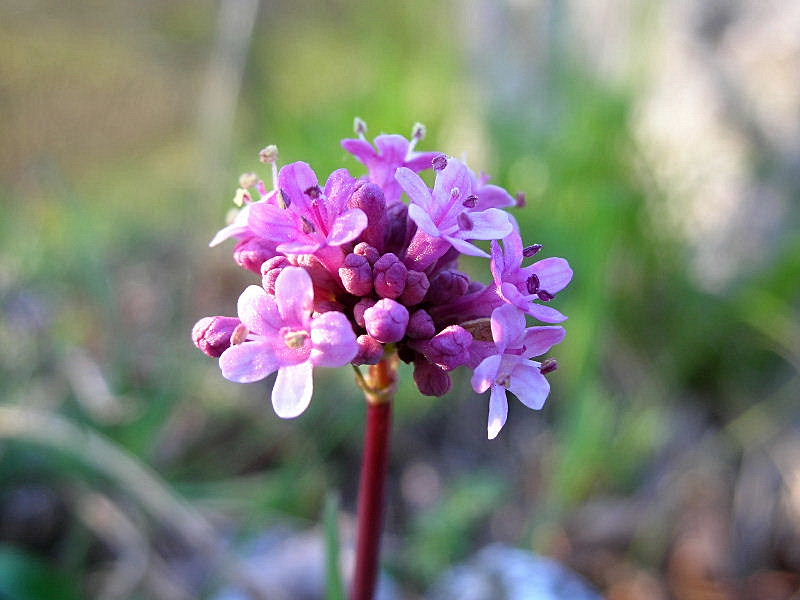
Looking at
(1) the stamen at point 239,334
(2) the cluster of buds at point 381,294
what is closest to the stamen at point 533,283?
(2) the cluster of buds at point 381,294

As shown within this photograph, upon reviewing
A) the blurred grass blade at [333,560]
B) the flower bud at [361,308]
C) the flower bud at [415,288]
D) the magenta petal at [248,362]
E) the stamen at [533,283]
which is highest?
the stamen at [533,283]

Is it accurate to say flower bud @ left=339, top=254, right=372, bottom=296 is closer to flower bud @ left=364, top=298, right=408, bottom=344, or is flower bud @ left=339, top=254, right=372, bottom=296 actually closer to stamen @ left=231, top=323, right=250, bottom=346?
flower bud @ left=364, top=298, right=408, bottom=344

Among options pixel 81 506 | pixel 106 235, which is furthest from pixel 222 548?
pixel 106 235

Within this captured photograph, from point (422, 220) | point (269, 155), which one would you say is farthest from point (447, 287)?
point (269, 155)

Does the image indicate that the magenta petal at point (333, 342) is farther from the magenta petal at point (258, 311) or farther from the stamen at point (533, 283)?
the stamen at point (533, 283)

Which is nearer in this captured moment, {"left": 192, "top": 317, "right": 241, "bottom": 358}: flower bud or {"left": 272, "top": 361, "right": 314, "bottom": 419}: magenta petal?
{"left": 272, "top": 361, "right": 314, "bottom": 419}: magenta petal

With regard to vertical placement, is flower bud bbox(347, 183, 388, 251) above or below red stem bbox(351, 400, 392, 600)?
above

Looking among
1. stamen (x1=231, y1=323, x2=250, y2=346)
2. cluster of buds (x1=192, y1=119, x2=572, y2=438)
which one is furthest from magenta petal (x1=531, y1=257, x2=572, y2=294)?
stamen (x1=231, y1=323, x2=250, y2=346)
